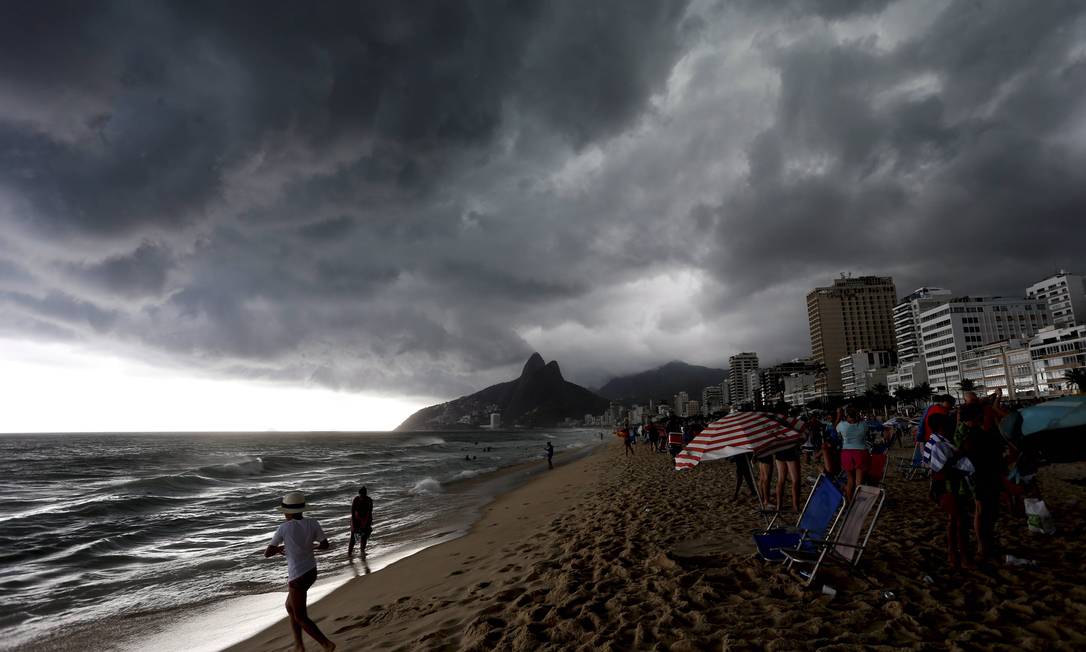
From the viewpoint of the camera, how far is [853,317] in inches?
6353

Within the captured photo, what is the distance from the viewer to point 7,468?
1789 inches

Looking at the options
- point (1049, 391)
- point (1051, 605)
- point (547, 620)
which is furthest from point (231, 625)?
point (1049, 391)

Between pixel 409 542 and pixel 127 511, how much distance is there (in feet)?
48.3

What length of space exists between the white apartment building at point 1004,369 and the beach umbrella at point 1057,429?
8603 centimetres

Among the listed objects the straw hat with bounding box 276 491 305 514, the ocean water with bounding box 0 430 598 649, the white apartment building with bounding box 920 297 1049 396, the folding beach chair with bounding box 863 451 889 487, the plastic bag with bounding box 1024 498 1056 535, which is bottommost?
the ocean water with bounding box 0 430 598 649

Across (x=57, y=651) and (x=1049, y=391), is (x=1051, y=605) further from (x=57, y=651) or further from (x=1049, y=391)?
(x=1049, y=391)

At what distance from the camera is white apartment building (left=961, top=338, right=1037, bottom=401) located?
79.8 metres

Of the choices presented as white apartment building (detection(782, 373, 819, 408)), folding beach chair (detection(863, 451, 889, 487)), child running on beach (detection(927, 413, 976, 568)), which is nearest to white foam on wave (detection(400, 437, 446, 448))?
folding beach chair (detection(863, 451, 889, 487))

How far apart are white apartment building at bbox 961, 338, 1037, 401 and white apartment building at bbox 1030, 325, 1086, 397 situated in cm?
181

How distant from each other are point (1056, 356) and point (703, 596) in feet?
324

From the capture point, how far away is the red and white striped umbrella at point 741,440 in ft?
21.4

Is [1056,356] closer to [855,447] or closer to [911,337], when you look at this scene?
[911,337]

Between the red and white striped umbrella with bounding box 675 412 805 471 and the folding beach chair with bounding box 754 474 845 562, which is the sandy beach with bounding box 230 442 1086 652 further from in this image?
the red and white striped umbrella with bounding box 675 412 805 471

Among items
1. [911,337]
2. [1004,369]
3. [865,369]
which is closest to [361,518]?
[1004,369]
